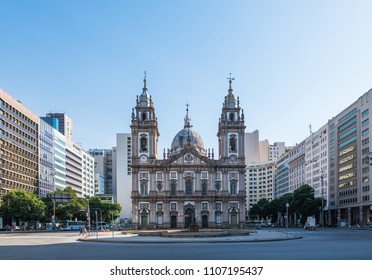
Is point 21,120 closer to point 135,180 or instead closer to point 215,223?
point 135,180

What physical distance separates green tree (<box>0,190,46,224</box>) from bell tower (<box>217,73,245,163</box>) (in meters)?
42.4

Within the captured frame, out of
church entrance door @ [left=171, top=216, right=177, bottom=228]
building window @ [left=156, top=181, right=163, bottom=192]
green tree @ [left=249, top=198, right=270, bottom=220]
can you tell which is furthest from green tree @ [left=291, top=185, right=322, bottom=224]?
building window @ [left=156, top=181, right=163, bottom=192]

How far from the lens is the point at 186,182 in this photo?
395 feet

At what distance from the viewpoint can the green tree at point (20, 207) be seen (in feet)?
387

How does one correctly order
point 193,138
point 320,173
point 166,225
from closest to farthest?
point 166,225, point 193,138, point 320,173

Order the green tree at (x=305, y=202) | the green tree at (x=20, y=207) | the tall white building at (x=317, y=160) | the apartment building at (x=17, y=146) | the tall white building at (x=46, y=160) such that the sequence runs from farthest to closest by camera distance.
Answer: the tall white building at (x=46, y=160)
the tall white building at (x=317, y=160)
the green tree at (x=305, y=202)
the apartment building at (x=17, y=146)
the green tree at (x=20, y=207)

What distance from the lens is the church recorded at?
119375 mm

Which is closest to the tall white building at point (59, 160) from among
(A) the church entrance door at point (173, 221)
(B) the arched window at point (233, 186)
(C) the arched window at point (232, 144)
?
(A) the church entrance door at point (173, 221)

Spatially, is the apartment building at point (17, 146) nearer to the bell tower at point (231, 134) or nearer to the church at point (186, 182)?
the church at point (186, 182)

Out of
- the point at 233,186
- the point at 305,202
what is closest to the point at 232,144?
the point at 233,186

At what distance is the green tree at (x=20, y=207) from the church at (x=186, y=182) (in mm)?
21898

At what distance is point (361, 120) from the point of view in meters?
124

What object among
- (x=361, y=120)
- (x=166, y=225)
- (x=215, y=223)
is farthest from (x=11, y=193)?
(x=361, y=120)

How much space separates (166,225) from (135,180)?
38.8ft
